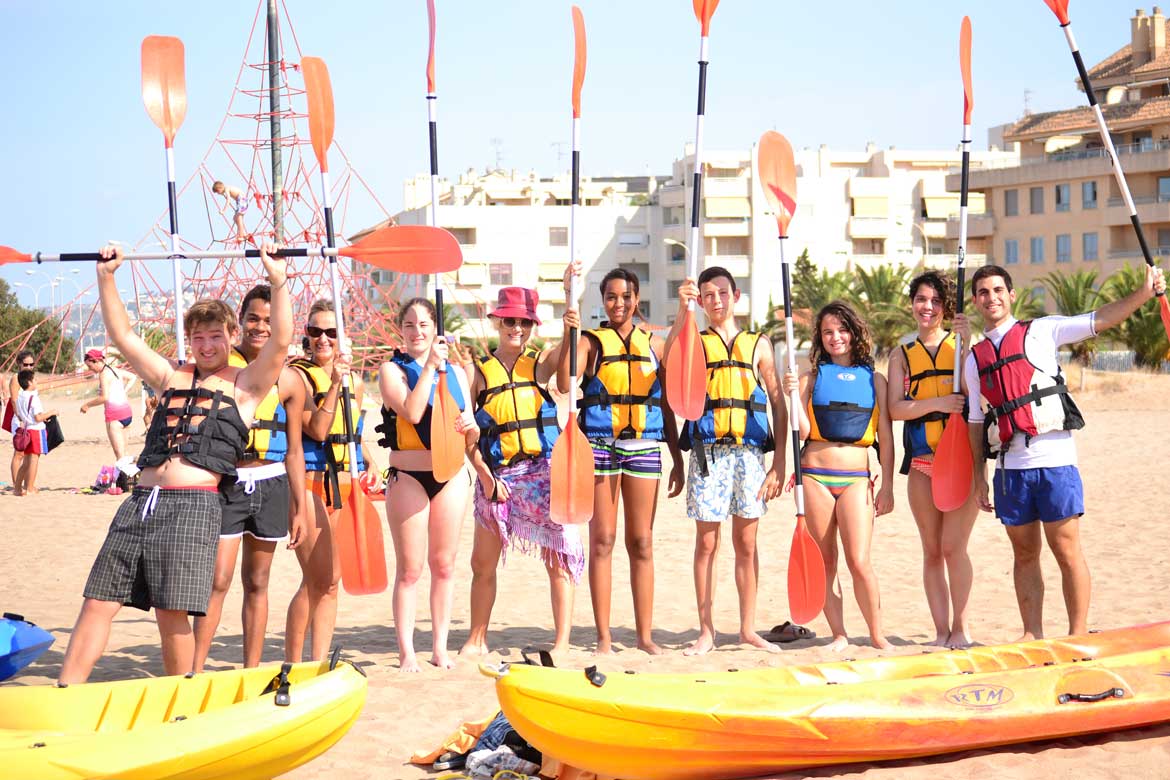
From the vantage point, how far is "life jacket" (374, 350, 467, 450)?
17.9 ft

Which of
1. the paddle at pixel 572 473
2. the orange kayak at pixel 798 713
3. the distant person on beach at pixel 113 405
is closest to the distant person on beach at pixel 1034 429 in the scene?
the orange kayak at pixel 798 713

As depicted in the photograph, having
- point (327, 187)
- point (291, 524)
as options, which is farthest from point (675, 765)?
point (327, 187)

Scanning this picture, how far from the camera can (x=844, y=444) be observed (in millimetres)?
5863

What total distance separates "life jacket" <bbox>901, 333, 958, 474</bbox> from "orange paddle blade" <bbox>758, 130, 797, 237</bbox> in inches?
43.0

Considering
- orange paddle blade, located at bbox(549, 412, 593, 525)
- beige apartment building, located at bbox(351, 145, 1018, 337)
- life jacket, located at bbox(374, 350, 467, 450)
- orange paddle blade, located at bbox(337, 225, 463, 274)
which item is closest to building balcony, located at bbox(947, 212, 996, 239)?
beige apartment building, located at bbox(351, 145, 1018, 337)

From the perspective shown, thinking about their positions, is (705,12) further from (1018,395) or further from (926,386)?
(1018,395)

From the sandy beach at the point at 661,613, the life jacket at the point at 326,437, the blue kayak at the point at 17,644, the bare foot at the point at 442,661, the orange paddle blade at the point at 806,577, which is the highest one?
the life jacket at the point at 326,437

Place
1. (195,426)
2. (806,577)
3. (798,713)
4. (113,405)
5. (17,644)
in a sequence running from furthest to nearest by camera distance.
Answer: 1. (113,405)
2. (806,577)
3. (17,644)
4. (195,426)
5. (798,713)

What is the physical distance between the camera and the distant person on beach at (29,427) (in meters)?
13.2

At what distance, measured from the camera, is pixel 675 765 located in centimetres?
402

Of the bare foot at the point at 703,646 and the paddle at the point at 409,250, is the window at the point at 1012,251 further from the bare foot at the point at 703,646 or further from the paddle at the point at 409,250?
the paddle at the point at 409,250

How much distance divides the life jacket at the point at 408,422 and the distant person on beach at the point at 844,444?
1.63 m

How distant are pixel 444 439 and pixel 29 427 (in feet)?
31.3

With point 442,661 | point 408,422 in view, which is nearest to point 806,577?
point 442,661
